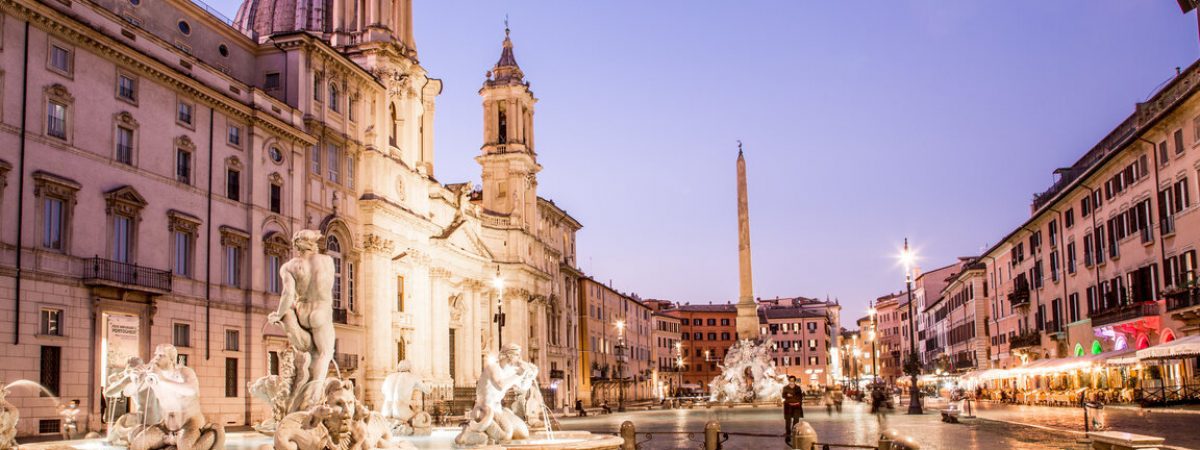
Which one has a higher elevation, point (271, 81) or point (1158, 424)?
point (271, 81)

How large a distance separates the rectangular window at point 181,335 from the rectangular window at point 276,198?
6911 mm

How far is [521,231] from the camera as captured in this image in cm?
7094

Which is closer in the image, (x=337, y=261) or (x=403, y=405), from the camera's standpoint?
(x=403, y=405)

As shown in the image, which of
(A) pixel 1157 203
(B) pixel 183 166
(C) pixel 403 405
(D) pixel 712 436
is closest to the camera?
(D) pixel 712 436

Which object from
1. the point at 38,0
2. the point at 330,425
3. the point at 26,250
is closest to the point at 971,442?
the point at 330,425

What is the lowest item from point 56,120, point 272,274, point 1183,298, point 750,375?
point 750,375

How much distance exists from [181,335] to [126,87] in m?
7.55

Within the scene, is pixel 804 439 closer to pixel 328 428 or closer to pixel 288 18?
pixel 328 428

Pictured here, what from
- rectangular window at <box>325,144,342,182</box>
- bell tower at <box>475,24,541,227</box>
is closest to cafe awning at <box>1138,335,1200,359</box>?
rectangular window at <box>325,144,342,182</box>

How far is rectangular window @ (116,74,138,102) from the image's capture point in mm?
32116

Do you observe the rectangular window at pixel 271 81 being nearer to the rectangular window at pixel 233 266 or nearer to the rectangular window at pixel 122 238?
the rectangular window at pixel 233 266

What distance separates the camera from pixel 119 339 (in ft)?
101

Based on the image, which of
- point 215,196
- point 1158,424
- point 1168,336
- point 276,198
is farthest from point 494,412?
point 1168,336

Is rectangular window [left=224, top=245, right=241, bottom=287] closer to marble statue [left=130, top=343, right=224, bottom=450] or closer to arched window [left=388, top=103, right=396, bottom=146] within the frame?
arched window [left=388, top=103, right=396, bottom=146]
